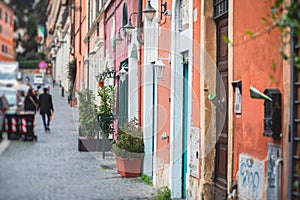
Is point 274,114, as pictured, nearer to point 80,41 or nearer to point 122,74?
point 80,41

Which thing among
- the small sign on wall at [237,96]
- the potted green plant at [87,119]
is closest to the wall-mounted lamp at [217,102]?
the small sign on wall at [237,96]

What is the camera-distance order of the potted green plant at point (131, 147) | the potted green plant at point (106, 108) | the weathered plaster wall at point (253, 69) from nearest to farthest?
the weathered plaster wall at point (253, 69) < the potted green plant at point (106, 108) < the potted green plant at point (131, 147)

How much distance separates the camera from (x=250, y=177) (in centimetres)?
490

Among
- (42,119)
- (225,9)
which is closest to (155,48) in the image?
(225,9)

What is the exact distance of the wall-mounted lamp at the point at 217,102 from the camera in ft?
19.2

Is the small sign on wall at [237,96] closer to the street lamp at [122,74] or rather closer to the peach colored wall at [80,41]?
the peach colored wall at [80,41]

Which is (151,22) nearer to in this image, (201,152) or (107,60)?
(107,60)

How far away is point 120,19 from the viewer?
9.95m

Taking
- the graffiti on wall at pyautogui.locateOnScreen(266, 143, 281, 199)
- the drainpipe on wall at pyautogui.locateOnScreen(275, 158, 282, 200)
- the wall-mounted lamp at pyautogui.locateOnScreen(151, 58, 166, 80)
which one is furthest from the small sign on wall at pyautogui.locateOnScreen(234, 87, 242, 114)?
the wall-mounted lamp at pyautogui.locateOnScreen(151, 58, 166, 80)

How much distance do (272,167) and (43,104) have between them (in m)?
1.66

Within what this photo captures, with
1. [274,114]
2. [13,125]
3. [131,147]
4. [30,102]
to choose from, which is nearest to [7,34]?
[30,102]

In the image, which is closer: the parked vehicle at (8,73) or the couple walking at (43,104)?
the parked vehicle at (8,73)

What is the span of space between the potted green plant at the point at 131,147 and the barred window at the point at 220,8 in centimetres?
261

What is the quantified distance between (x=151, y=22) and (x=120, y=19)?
Answer: 1.07 metres
